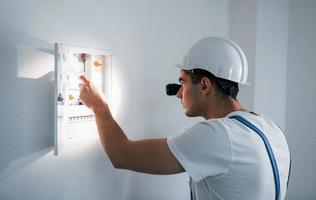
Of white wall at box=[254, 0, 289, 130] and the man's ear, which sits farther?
white wall at box=[254, 0, 289, 130]

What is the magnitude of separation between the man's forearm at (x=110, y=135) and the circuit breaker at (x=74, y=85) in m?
0.08

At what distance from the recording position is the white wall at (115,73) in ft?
2.91

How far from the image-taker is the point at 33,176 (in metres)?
0.94

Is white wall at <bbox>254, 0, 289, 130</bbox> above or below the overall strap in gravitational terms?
above

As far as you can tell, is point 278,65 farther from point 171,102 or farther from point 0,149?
point 0,149

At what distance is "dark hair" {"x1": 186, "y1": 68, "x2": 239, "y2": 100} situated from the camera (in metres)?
0.96

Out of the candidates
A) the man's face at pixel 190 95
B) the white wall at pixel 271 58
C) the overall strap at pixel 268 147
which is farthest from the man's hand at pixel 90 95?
the white wall at pixel 271 58

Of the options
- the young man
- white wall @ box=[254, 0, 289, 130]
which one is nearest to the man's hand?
the young man

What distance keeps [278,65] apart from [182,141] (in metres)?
1.27

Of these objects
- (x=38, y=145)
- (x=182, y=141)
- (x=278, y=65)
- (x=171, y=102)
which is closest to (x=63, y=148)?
(x=38, y=145)

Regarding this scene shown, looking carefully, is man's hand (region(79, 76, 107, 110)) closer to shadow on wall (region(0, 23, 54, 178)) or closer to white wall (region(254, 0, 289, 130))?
shadow on wall (region(0, 23, 54, 178))

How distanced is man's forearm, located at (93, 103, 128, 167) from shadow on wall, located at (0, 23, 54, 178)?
0.61ft

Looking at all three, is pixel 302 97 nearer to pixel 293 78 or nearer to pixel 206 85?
pixel 293 78

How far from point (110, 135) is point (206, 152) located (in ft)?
1.08
